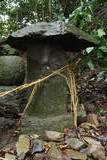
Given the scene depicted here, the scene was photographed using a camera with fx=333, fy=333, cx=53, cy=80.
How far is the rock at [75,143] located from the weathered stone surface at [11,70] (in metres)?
0.96

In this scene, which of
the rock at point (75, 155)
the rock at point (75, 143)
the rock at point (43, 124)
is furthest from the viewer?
the rock at point (43, 124)

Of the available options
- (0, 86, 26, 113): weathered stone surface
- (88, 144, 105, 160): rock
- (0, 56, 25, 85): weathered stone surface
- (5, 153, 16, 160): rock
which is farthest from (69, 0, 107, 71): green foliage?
(5, 153, 16, 160): rock

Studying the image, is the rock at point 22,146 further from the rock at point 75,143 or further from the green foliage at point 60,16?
the green foliage at point 60,16

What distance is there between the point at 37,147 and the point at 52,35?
32.6 inches

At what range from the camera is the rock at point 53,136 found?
246 centimetres

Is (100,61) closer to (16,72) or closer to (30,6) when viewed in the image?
(16,72)

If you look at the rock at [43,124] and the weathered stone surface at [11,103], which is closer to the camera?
the rock at [43,124]

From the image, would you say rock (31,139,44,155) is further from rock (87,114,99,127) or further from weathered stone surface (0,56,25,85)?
weathered stone surface (0,56,25,85)

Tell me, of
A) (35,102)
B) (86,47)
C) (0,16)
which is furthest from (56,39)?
(0,16)

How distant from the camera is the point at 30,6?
896 cm

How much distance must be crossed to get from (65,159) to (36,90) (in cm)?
69

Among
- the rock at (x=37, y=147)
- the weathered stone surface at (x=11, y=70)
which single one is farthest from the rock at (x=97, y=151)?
the weathered stone surface at (x=11, y=70)

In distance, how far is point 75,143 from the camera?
240 centimetres

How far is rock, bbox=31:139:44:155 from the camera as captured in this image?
91.1 inches
